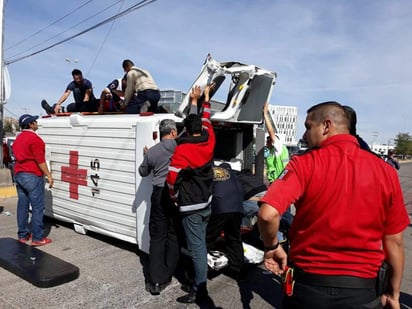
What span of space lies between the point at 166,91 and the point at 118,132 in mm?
2220

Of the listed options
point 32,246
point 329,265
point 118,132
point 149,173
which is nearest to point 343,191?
point 329,265

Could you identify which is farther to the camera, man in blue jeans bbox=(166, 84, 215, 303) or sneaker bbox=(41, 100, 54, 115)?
sneaker bbox=(41, 100, 54, 115)

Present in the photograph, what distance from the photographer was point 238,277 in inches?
167

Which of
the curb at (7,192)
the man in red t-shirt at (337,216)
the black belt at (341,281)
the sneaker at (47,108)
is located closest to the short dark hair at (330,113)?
the man in red t-shirt at (337,216)

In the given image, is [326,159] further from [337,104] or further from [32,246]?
[32,246]

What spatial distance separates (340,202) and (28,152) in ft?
15.3

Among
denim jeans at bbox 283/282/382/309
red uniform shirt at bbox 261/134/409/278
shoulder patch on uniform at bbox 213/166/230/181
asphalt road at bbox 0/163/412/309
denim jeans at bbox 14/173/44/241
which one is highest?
red uniform shirt at bbox 261/134/409/278

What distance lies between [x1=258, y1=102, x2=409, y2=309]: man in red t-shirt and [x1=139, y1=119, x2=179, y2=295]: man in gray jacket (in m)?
2.33

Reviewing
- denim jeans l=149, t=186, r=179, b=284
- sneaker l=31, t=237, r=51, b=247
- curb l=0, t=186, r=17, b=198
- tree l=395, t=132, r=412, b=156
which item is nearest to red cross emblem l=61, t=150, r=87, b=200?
sneaker l=31, t=237, r=51, b=247

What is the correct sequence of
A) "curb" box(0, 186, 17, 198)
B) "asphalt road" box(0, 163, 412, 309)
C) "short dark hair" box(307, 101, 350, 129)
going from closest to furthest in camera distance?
"short dark hair" box(307, 101, 350, 129) < "asphalt road" box(0, 163, 412, 309) < "curb" box(0, 186, 17, 198)

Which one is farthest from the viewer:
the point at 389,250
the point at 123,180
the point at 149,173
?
the point at 123,180

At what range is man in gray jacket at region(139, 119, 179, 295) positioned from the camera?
4.02m

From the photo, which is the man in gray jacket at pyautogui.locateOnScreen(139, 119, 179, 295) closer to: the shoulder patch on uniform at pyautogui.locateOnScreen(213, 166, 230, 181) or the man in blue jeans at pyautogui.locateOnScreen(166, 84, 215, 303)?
the man in blue jeans at pyautogui.locateOnScreen(166, 84, 215, 303)

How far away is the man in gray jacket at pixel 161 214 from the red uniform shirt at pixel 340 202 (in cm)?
242
